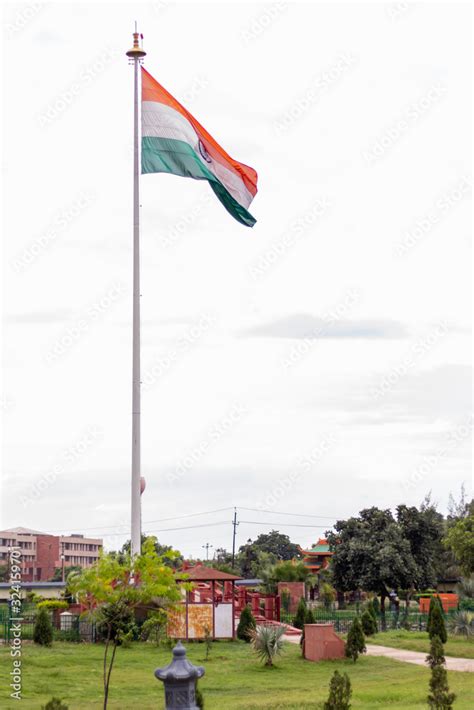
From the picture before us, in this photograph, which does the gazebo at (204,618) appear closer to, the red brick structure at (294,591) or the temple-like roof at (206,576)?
the temple-like roof at (206,576)

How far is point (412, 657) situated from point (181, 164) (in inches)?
684

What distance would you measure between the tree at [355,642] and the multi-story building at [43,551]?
265 ft

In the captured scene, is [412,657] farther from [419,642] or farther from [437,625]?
[419,642]

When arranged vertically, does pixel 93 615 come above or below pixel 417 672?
above

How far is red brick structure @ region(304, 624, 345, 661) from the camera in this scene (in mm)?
29984

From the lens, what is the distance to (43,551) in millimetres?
117750

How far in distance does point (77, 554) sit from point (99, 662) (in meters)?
106

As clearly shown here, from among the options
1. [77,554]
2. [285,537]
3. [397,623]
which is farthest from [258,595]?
[77,554]

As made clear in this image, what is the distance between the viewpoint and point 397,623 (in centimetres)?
4747

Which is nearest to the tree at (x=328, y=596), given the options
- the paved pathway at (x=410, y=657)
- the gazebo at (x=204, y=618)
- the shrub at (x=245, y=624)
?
the paved pathway at (x=410, y=657)

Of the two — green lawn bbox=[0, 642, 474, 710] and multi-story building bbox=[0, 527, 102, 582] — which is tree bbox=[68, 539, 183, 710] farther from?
multi-story building bbox=[0, 527, 102, 582]

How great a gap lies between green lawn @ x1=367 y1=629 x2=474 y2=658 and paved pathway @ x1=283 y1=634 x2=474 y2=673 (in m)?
0.54

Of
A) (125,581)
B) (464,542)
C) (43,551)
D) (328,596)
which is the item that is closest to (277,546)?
(43,551)

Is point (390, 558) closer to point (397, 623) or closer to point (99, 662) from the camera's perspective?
point (397, 623)
